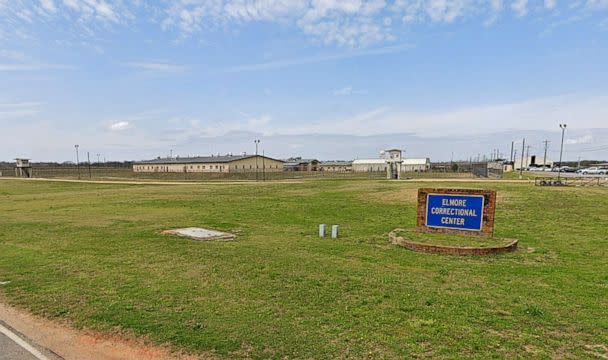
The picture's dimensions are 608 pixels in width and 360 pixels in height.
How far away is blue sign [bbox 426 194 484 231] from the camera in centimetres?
1129

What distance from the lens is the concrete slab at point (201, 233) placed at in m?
12.1

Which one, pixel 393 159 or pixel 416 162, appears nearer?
pixel 393 159

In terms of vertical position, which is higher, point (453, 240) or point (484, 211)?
point (484, 211)

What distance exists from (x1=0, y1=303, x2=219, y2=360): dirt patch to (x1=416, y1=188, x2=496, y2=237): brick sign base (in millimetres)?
9103

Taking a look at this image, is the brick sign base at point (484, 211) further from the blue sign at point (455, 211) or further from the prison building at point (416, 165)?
the prison building at point (416, 165)

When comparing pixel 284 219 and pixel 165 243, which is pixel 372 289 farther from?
pixel 284 219

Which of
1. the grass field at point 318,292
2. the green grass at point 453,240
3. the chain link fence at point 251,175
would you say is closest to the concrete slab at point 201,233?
the grass field at point 318,292

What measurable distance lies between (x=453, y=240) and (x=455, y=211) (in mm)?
1162

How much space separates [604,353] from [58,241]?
42.6ft

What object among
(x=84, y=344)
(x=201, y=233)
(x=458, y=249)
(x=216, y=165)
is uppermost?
(x=458, y=249)

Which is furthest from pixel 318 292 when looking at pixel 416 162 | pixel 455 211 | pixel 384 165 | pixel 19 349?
pixel 416 162

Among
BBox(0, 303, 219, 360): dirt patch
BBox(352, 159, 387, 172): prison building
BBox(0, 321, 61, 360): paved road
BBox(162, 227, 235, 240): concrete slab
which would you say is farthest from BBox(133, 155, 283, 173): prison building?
BBox(0, 321, 61, 360): paved road

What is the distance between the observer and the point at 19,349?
16.0 ft

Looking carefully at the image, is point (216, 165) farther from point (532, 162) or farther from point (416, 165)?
point (532, 162)
